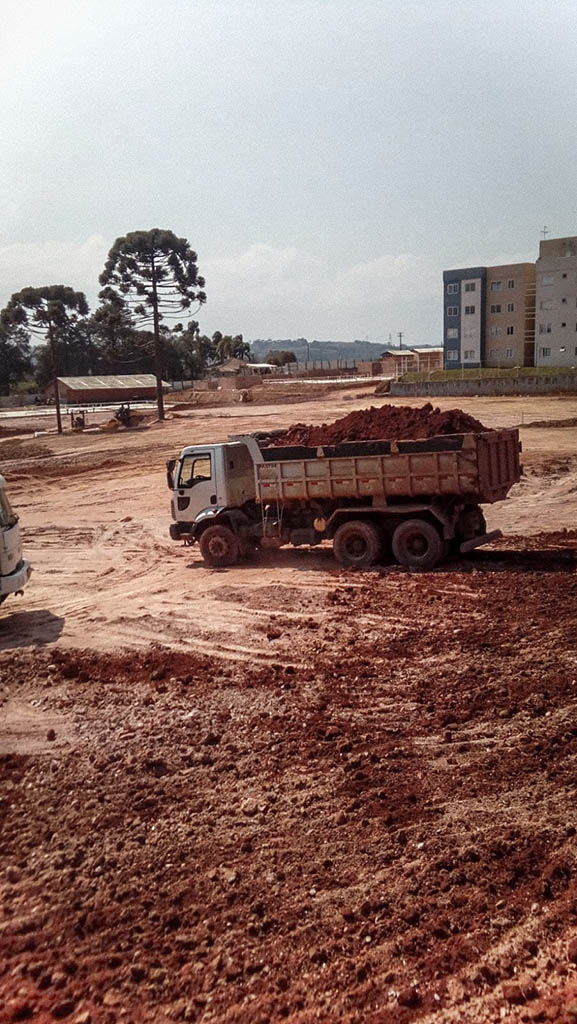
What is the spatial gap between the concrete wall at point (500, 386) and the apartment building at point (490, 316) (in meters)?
24.9

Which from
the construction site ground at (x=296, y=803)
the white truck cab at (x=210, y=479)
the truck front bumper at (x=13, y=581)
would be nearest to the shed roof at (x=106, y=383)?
the white truck cab at (x=210, y=479)

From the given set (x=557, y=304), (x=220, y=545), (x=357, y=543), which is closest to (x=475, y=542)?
(x=357, y=543)

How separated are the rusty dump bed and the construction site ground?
1599 mm

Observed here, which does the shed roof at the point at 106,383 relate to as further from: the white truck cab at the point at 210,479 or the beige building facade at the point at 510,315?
the white truck cab at the point at 210,479

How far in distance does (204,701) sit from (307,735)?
61.0 inches

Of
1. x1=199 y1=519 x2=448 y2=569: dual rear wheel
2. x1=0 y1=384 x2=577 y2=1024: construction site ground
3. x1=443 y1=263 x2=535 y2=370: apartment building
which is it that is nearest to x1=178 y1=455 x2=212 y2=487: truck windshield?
x1=199 y1=519 x2=448 y2=569: dual rear wheel

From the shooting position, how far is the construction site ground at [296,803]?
15.9 ft

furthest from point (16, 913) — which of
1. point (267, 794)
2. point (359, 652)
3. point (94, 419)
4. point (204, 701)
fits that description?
point (94, 419)

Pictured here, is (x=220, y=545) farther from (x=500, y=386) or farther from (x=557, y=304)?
(x=557, y=304)

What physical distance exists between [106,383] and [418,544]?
6661cm

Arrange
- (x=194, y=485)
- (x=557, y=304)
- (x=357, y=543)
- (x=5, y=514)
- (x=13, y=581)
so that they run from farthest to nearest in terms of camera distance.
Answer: (x=557, y=304) < (x=194, y=485) < (x=357, y=543) < (x=5, y=514) < (x=13, y=581)

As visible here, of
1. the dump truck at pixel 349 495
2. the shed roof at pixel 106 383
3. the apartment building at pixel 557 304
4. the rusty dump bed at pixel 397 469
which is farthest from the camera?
the shed roof at pixel 106 383

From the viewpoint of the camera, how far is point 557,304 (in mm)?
72938

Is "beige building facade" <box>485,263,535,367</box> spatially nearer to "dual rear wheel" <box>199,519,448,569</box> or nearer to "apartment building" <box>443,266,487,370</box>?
"apartment building" <box>443,266,487,370</box>
